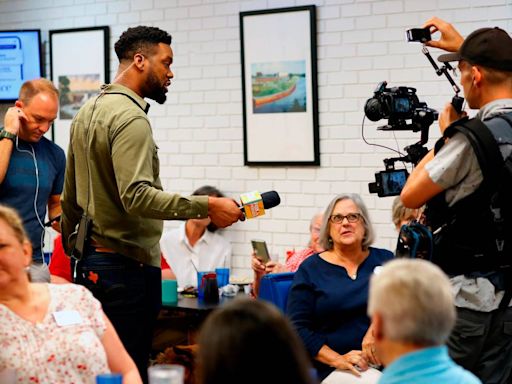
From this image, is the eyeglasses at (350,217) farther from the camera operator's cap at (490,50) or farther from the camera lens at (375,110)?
the camera operator's cap at (490,50)

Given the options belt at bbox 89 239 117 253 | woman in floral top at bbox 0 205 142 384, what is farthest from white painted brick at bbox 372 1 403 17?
woman in floral top at bbox 0 205 142 384

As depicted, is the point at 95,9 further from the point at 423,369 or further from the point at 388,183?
the point at 423,369

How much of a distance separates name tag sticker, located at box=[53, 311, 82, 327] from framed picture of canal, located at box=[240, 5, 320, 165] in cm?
337

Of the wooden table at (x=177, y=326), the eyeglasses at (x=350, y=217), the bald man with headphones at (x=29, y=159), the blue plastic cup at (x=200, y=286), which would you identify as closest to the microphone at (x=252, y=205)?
the eyeglasses at (x=350, y=217)

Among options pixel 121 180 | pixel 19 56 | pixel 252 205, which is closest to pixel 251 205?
pixel 252 205

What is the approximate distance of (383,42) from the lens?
18.1 feet

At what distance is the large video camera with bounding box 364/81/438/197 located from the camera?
3.28m

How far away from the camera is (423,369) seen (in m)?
1.74

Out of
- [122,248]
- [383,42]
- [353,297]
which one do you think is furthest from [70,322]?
[383,42]

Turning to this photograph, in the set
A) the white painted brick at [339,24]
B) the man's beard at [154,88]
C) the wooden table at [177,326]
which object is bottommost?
the wooden table at [177,326]

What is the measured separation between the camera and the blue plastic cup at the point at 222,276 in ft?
16.7

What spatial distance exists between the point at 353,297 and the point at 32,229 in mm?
1648

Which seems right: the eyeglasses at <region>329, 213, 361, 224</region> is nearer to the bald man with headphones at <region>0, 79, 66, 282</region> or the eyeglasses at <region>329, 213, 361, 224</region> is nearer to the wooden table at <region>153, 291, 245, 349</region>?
the bald man with headphones at <region>0, 79, 66, 282</region>

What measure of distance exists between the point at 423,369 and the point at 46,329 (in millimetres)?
1249
